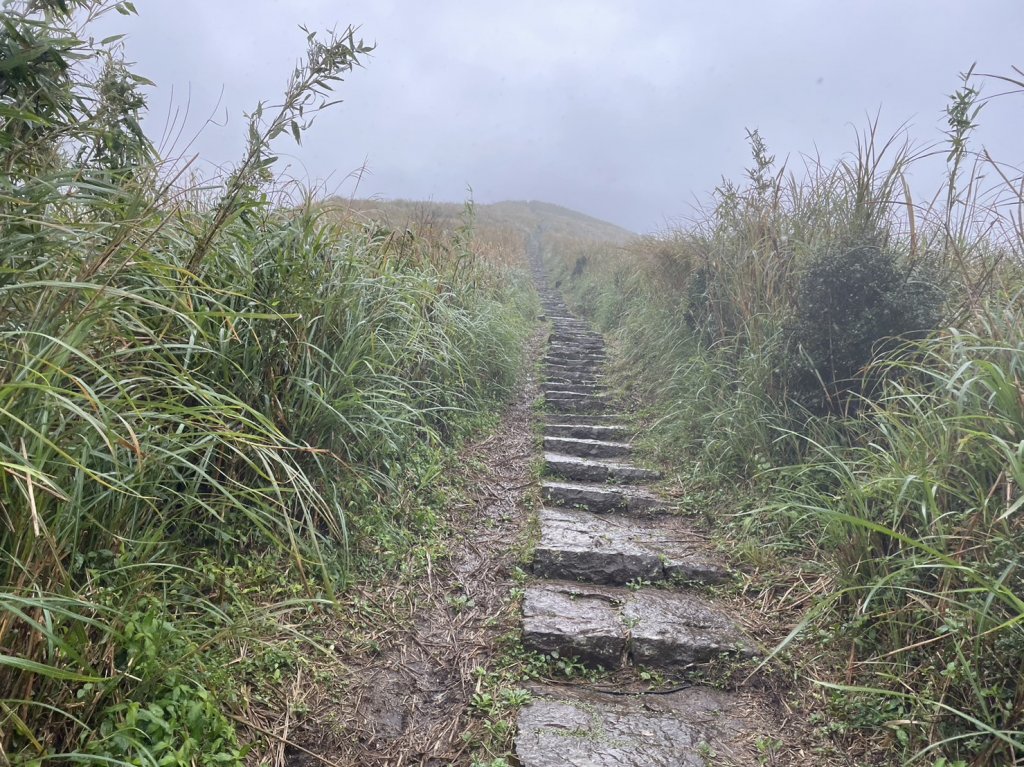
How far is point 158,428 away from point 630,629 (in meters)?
2.02

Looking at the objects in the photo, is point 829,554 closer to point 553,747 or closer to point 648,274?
point 553,747

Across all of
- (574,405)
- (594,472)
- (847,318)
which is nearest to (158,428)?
(594,472)

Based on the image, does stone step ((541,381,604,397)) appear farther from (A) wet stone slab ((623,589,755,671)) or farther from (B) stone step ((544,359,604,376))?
(A) wet stone slab ((623,589,755,671))

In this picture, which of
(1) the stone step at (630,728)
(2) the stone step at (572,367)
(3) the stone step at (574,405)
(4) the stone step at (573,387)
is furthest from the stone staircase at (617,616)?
(2) the stone step at (572,367)

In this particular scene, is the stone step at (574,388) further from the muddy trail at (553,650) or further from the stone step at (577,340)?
the muddy trail at (553,650)

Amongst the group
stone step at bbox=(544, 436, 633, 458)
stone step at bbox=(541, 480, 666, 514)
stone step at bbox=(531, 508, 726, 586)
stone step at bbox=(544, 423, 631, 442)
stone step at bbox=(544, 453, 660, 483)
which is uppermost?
stone step at bbox=(544, 423, 631, 442)

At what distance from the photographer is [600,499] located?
163 inches

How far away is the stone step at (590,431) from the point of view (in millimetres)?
5363

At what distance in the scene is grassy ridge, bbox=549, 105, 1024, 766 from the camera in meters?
2.02

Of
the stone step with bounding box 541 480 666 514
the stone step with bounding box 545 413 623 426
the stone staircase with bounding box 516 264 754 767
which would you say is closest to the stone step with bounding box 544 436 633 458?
the stone staircase with bounding box 516 264 754 767

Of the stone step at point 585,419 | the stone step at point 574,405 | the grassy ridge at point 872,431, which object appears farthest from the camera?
the stone step at point 574,405

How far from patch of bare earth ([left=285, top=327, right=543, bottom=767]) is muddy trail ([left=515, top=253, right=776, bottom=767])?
198 millimetres

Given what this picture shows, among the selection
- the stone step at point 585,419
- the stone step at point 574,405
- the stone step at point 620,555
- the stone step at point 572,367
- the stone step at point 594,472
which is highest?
the stone step at point 572,367

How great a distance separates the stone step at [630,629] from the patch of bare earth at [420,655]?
181mm
